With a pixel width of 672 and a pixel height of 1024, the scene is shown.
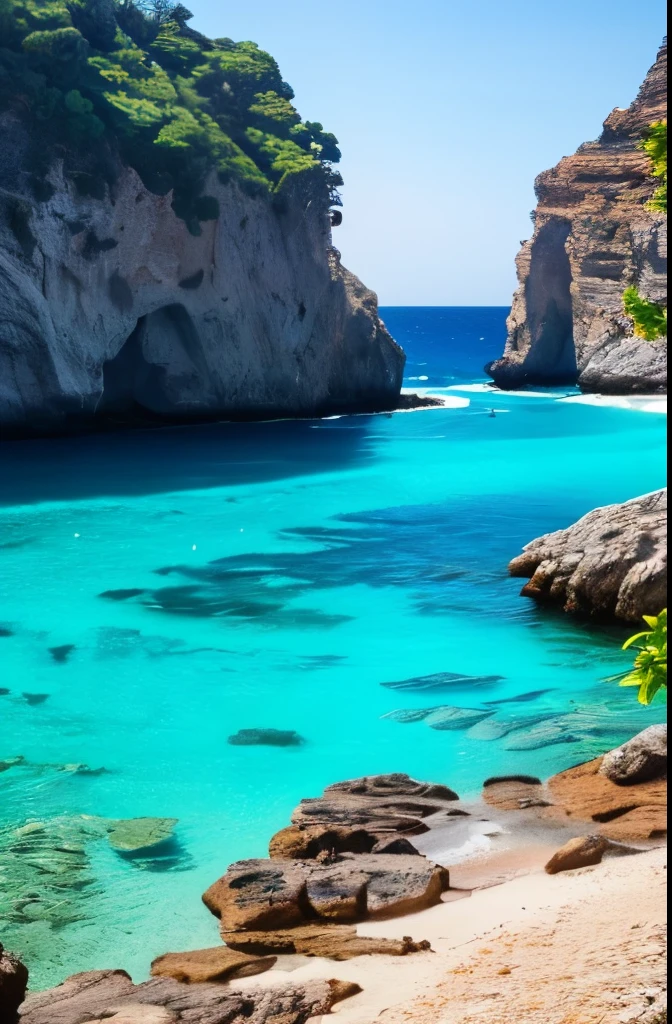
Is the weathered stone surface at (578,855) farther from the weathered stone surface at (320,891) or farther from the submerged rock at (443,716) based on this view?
the submerged rock at (443,716)

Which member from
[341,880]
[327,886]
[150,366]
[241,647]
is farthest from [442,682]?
[150,366]

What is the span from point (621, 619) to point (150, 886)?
1049 cm

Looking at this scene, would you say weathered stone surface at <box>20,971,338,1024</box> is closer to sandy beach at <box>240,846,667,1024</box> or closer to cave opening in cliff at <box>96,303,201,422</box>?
sandy beach at <box>240,846,667,1024</box>

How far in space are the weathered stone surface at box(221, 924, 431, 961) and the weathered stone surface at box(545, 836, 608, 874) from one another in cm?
189

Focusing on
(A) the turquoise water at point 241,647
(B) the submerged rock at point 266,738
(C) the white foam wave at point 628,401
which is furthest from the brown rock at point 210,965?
(C) the white foam wave at point 628,401

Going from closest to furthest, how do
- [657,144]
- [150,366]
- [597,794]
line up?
[657,144] < [597,794] < [150,366]

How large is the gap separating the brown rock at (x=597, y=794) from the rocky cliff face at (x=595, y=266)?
151 ft

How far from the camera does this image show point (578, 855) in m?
9.41

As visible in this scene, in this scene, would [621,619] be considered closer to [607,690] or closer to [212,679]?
[607,690]

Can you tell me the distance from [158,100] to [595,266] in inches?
1255

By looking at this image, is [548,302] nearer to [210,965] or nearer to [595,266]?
[595,266]

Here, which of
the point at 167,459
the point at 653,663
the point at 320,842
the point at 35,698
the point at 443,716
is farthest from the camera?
the point at 167,459

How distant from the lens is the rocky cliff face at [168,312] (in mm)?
39969

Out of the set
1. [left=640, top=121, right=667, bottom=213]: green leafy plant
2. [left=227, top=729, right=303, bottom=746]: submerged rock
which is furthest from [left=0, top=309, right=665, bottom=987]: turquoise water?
[left=640, top=121, right=667, bottom=213]: green leafy plant
